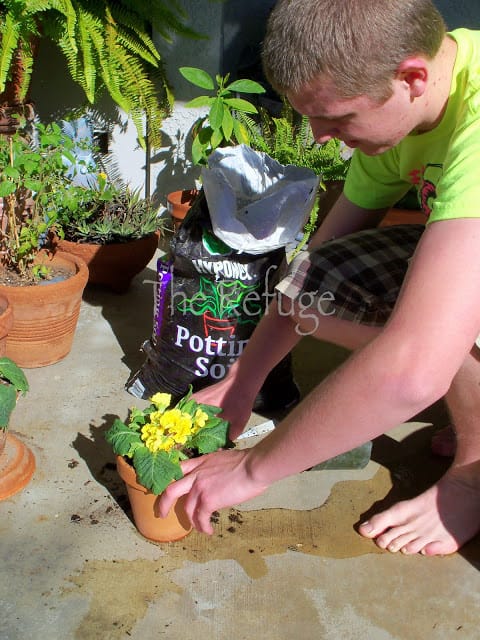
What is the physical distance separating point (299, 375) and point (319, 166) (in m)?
1.47

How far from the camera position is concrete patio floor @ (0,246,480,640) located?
1660mm

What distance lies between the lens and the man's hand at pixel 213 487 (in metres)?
1.47

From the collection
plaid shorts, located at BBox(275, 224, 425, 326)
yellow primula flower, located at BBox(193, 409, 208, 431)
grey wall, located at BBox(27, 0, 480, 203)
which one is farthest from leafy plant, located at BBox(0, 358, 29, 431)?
grey wall, located at BBox(27, 0, 480, 203)

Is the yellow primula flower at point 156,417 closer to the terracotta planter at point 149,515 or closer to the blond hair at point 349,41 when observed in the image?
the terracotta planter at point 149,515

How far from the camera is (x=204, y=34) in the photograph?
3.75 meters

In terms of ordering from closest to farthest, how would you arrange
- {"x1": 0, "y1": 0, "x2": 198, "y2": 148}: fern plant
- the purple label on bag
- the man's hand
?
the man's hand, the purple label on bag, {"x1": 0, "y1": 0, "x2": 198, "y2": 148}: fern plant

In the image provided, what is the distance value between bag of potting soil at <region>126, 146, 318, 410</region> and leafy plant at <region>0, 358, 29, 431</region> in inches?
24.0

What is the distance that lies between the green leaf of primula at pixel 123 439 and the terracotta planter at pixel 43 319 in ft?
2.99

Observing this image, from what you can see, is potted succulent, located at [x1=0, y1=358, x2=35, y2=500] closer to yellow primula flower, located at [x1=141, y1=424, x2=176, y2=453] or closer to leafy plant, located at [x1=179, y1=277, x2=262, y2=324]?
yellow primula flower, located at [x1=141, y1=424, x2=176, y2=453]

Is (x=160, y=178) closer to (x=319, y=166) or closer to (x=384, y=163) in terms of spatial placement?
(x=319, y=166)

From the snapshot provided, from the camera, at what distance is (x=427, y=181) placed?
5.79ft

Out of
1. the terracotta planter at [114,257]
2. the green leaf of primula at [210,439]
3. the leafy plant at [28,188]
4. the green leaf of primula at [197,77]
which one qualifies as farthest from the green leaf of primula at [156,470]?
the green leaf of primula at [197,77]

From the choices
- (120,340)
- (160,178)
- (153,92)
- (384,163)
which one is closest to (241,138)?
(153,92)

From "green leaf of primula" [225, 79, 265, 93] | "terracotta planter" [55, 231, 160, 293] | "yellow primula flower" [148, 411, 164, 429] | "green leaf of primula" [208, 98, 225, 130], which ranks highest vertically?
"green leaf of primula" [225, 79, 265, 93]
